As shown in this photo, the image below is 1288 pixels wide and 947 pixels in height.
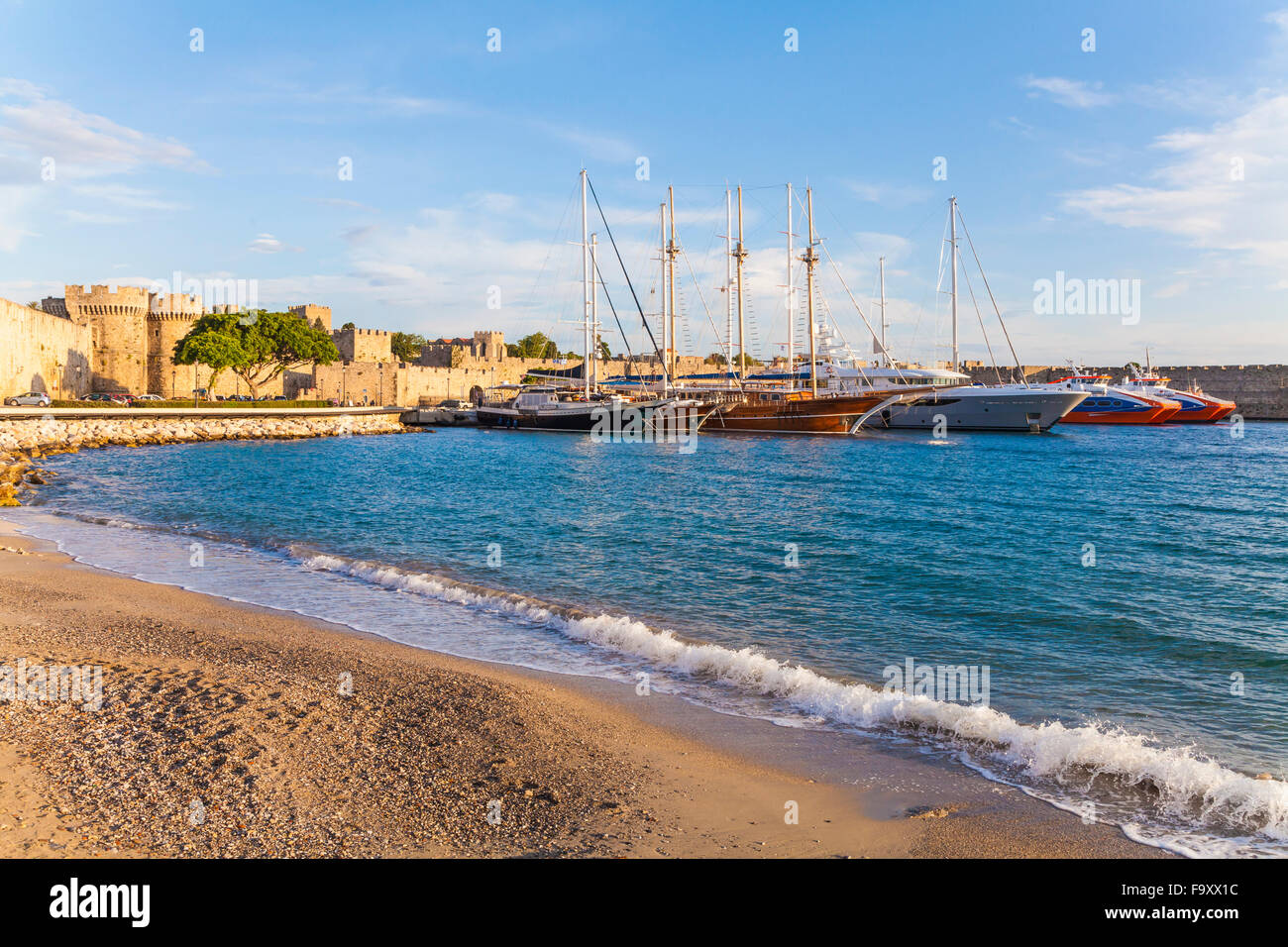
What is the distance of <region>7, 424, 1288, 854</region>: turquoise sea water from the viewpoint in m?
6.55

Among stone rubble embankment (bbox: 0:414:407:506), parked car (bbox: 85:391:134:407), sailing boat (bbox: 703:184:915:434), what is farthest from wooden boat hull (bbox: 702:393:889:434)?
parked car (bbox: 85:391:134:407)

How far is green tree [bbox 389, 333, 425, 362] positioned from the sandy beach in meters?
118

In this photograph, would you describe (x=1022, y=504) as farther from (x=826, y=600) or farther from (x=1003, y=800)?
(x=1003, y=800)

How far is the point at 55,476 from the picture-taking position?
A: 27.3 m

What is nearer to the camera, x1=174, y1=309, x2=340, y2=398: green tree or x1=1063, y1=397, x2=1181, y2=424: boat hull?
x1=174, y1=309, x2=340, y2=398: green tree

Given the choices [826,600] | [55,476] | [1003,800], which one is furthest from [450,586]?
[55,476]

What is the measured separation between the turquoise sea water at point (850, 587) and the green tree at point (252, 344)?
35.4 m

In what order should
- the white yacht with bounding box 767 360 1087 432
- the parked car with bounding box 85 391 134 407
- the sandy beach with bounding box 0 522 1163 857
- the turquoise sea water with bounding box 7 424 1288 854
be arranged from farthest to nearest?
the white yacht with bounding box 767 360 1087 432
the parked car with bounding box 85 391 134 407
the turquoise sea water with bounding box 7 424 1288 854
the sandy beach with bounding box 0 522 1163 857

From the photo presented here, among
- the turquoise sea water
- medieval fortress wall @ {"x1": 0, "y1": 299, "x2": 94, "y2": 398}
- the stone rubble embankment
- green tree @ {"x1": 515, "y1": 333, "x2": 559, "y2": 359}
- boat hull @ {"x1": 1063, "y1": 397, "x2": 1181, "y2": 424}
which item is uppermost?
green tree @ {"x1": 515, "y1": 333, "x2": 559, "y2": 359}

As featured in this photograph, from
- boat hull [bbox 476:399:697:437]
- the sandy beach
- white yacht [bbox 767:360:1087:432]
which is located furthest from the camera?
Result: white yacht [bbox 767:360:1087:432]

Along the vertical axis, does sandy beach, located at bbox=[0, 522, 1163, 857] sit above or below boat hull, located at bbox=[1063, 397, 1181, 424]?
below

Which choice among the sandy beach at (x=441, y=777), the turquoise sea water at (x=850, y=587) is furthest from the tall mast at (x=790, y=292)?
the sandy beach at (x=441, y=777)

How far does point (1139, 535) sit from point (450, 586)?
1512 cm

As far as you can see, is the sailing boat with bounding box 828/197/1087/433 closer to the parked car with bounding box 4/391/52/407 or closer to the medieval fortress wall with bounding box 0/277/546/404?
A: the medieval fortress wall with bounding box 0/277/546/404
